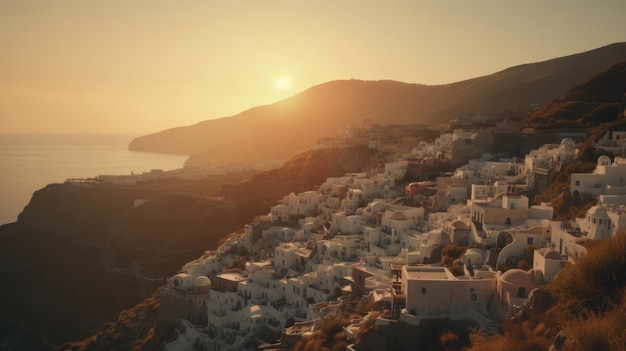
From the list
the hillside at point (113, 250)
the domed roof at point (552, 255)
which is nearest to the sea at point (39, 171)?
the hillside at point (113, 250)

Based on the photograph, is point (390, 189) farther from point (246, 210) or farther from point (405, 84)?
point (405, 84)

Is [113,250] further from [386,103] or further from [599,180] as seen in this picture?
[386,103]

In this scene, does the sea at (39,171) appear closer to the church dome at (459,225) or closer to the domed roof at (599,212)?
the church dome at (459,225)

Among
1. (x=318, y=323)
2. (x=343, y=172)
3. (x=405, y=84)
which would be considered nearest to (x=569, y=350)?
(x=318, y=323)

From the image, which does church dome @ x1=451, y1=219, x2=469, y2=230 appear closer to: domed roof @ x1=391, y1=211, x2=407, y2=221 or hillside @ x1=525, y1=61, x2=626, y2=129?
domed roof @ x1=391, y1=211, x2=407, y2=221

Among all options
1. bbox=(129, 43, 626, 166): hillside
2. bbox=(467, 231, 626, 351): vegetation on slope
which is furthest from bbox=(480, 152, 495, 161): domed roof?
bbox=(129, 43, 626, 166): hillside

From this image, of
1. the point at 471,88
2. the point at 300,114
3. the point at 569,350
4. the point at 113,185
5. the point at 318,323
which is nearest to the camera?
the point at 569,350
